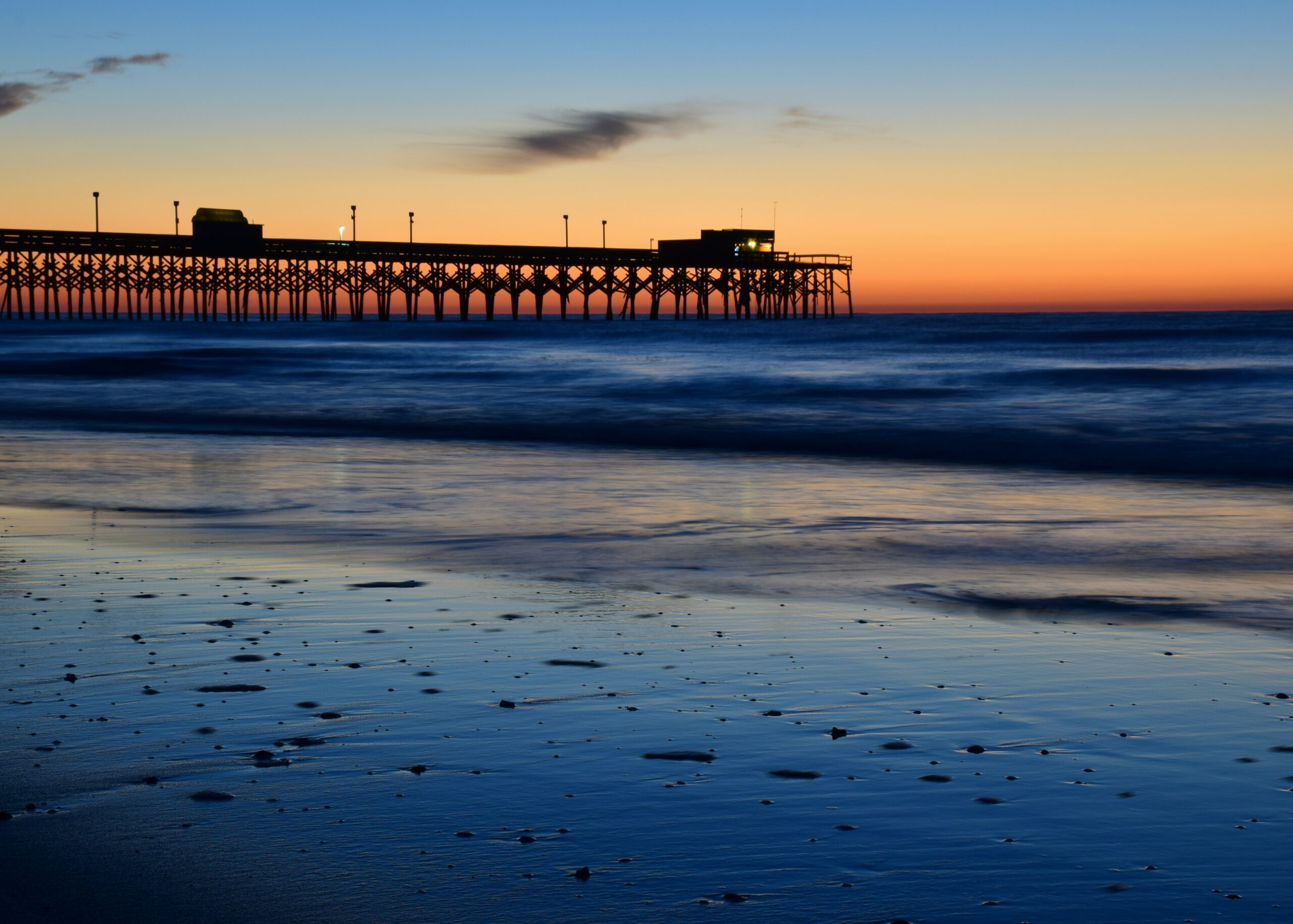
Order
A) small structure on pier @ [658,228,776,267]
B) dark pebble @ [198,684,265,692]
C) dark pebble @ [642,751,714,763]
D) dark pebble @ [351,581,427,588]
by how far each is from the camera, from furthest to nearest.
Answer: small structure on pier @ [658,228,776,267] → dark pebble @ [351,581,427,588] → dark pebble @ [198,684,265,692] → dark pebble @ [642,751,714,763]

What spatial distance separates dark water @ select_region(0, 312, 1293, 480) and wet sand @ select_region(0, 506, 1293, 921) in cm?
1105

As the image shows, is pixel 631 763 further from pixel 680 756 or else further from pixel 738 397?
pixel 738 397

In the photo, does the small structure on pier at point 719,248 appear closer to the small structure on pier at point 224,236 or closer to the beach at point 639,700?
the small structure on pier at point 224,236

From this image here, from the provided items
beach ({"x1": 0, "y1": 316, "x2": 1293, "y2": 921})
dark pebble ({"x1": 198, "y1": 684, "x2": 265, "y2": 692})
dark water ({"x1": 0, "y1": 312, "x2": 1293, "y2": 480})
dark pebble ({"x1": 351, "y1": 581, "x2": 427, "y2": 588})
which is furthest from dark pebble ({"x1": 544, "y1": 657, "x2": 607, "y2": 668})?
dark water ({"x1": 0, "y1": 312, "x2": 1293, "y2": 480})

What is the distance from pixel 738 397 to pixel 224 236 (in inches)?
2306

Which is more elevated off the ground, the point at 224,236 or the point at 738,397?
the point at 224,236

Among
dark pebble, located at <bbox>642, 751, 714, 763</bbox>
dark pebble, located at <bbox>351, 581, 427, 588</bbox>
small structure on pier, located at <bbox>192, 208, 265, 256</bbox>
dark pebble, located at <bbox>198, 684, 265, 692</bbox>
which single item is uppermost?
small structure on pier, located at <bbox>192, 208, 265, 256</bbox>

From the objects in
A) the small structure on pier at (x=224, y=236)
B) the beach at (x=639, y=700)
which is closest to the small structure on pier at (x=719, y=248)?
the small structure on pier at (x=224, y=236)

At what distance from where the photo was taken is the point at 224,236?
77562mm

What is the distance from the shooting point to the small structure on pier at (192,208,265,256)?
77375 mm

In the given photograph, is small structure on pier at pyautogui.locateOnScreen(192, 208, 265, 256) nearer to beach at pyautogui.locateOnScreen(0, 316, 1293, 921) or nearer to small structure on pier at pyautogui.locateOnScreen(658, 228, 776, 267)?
small structure on pier at pyautogui.locateOnScreen(658, 228, 776, 267)

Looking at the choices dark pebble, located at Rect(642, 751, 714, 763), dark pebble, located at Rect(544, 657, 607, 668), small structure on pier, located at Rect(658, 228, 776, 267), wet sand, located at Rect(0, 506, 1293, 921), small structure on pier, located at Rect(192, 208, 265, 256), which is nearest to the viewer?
wet sand, located at Rect(0, 506, 1293, 921)

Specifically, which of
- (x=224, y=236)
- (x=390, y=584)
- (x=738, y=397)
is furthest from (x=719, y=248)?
(x=390, y=584)

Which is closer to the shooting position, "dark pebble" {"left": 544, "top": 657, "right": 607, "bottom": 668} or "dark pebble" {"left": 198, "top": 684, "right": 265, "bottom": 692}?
"dark pebble" {"left": 198, "top": 684, "right": 265, "bottom": 692}
